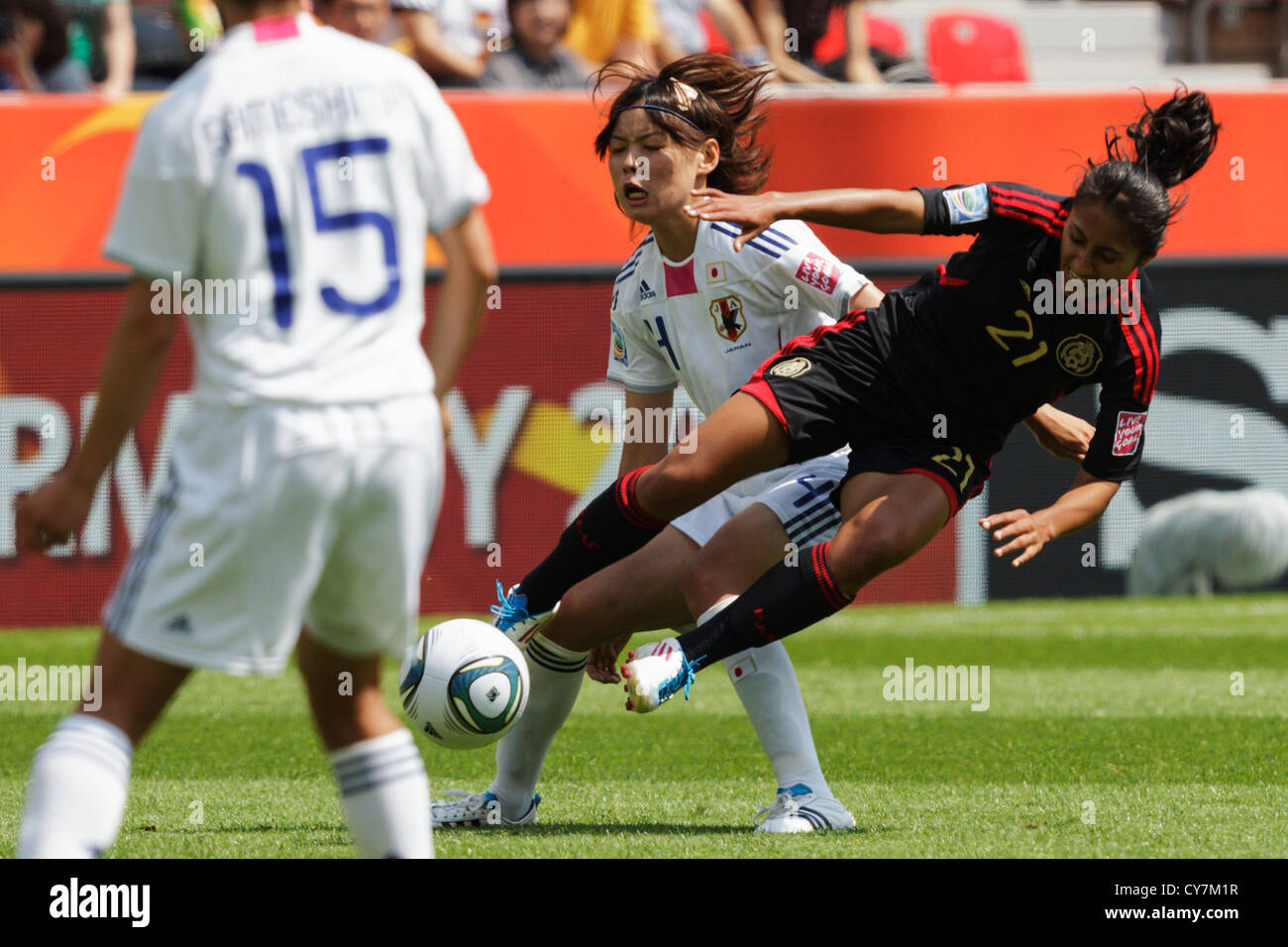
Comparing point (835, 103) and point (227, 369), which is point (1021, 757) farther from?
point (835, 103)

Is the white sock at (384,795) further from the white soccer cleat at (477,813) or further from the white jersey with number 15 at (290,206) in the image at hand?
the white soccer cleat at (477,813)

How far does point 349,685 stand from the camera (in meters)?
3.17

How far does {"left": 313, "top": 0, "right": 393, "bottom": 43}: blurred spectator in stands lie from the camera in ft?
32.3

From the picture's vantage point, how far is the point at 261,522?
2.87 m

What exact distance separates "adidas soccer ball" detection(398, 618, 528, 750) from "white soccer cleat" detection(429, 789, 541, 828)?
385 millimetres

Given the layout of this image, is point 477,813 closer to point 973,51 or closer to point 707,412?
point 707,412

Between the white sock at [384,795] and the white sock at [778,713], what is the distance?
182 centimetres

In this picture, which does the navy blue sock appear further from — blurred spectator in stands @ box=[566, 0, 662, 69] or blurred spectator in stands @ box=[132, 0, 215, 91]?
blurred spectator in stands @ box=[132, 0, 215, 91]

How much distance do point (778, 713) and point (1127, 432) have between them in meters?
1.22

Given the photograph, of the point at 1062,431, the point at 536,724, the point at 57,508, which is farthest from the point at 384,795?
the point at 1062,431

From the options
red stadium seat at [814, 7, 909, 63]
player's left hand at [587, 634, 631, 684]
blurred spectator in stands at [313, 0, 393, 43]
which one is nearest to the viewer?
player's left hand at [587, 634, 631, 684]

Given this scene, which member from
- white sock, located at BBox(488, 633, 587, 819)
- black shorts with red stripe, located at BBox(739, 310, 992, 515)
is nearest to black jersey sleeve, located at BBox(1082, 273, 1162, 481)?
black shorts with red stripe, located at BBox(739, 310, 992, 515)

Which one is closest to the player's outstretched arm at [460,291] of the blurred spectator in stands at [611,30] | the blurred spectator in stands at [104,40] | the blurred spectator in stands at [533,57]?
the blurred spectator in stands at [533,57]

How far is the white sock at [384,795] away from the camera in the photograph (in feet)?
10.3
